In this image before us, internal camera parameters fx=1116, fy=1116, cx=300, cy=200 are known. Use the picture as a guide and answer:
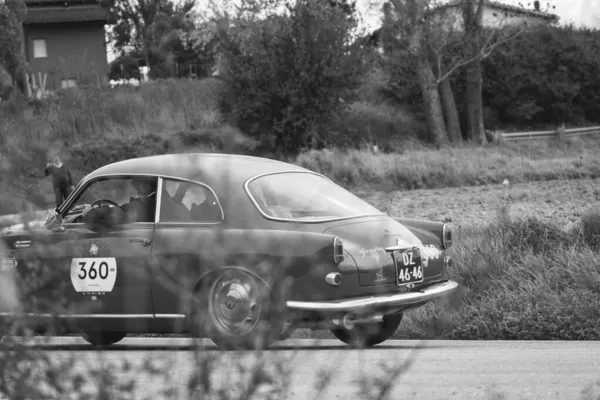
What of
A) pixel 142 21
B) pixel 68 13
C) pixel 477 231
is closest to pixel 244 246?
pixel 477 231

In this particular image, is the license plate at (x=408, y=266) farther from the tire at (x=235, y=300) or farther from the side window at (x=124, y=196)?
the side window at (x=124, y=196)

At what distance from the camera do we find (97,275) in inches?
320

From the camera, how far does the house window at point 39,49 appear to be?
67.2 metres

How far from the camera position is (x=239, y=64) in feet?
132

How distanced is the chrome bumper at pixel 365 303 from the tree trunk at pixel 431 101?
35219mm

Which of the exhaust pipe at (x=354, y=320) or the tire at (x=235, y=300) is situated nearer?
the tire at (x=235, y=300)

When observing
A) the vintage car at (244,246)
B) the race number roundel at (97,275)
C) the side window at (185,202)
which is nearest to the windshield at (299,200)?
the vintage car at (244,246)

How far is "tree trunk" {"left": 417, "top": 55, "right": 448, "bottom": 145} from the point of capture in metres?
43.2

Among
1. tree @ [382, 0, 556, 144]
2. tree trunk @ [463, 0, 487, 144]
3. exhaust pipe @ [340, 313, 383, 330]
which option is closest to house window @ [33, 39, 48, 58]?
tree @ [382, 0, 556, 144]

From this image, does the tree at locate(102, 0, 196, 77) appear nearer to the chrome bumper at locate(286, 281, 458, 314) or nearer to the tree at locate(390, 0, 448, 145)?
the tree at locate(390, 0, 448, 145)

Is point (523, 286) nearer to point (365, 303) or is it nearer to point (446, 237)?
point (446, 237)

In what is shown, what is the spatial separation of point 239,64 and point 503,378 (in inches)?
1352

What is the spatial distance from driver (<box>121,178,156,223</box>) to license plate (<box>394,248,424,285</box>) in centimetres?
186

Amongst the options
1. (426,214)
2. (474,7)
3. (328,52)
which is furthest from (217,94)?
(426,214)
